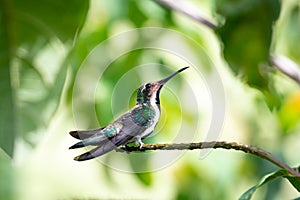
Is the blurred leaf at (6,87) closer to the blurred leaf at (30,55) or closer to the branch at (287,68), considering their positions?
the blurred leaf at (30,55)

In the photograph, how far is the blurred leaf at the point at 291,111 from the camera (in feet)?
7.50

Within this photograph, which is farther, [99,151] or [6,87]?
[6,87]

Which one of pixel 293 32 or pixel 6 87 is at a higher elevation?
pixel 6 87

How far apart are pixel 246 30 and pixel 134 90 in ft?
1.52

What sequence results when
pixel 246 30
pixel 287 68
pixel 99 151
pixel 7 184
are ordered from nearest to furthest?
1. pixel 99 151
2. pixel 246 30
3. pixel 287 68
4. pixel 7 184

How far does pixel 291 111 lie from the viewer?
91.0 inches

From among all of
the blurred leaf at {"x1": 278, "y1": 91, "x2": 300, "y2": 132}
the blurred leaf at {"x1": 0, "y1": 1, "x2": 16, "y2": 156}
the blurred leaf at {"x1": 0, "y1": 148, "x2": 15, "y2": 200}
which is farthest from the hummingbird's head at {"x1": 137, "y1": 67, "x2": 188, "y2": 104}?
the blurred leaf at {"x1": 0, "y1": 148, "x2": 15, "y2": 200}

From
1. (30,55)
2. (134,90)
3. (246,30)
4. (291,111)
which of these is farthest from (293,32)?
(246,30)

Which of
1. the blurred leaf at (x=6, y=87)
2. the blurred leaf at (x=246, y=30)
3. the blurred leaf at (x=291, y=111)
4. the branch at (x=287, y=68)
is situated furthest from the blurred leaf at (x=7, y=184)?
the blurred leaf at (x=246, y=30)

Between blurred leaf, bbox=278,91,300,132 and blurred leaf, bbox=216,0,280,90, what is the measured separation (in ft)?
4.81

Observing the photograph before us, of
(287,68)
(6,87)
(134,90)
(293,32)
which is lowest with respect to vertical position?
(293,32)

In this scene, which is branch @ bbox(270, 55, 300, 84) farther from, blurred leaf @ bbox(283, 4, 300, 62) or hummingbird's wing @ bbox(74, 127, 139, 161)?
hummingbird's wing @ bbox(74, 127, 139, 161)

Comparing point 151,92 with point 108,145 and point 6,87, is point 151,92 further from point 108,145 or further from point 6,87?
point 6,87

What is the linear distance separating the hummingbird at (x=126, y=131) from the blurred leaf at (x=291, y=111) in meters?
1.56
